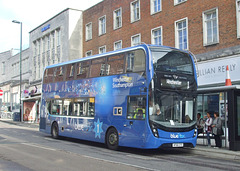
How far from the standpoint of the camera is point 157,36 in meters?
24.3

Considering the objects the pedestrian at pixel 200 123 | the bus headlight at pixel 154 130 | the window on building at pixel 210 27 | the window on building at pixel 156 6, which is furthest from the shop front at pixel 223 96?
the window on building at pixel 156 6

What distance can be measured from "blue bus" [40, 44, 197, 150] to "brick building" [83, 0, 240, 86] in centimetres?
697

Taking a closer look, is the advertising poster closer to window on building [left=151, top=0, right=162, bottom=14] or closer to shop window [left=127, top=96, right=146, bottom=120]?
window on building [left=151, top=0, right=162, bottom=14]

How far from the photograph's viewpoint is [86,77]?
50.0 ft

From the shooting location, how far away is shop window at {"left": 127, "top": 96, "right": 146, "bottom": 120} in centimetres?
1172

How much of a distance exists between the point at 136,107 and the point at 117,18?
1829 centimetres

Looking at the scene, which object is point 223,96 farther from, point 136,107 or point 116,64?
point 116,64

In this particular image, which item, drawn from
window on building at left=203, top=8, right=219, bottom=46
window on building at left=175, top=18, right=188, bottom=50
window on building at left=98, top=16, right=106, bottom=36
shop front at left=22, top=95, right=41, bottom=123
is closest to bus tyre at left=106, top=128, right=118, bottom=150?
window on building at left=203, top=8, right=219, bottom=46

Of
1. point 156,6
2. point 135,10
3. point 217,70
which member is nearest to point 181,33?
point 156,6

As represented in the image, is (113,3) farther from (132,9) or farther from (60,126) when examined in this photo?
(60,126)

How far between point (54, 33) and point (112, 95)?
87.9 feet

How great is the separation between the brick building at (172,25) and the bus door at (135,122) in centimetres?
819

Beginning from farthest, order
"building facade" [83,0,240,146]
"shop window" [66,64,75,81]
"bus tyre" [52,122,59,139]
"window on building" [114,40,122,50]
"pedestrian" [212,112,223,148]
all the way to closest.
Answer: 1. "window on building" [114,40,122,50]
2. "building facade" [83,0,240,146]
3. "bus tyre" [52,122,59,139]
4. "shop window" [66,64,75,81]
5. "pedestrian" [212,112,223,148]

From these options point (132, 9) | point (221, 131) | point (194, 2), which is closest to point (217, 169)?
point (221, 131)
